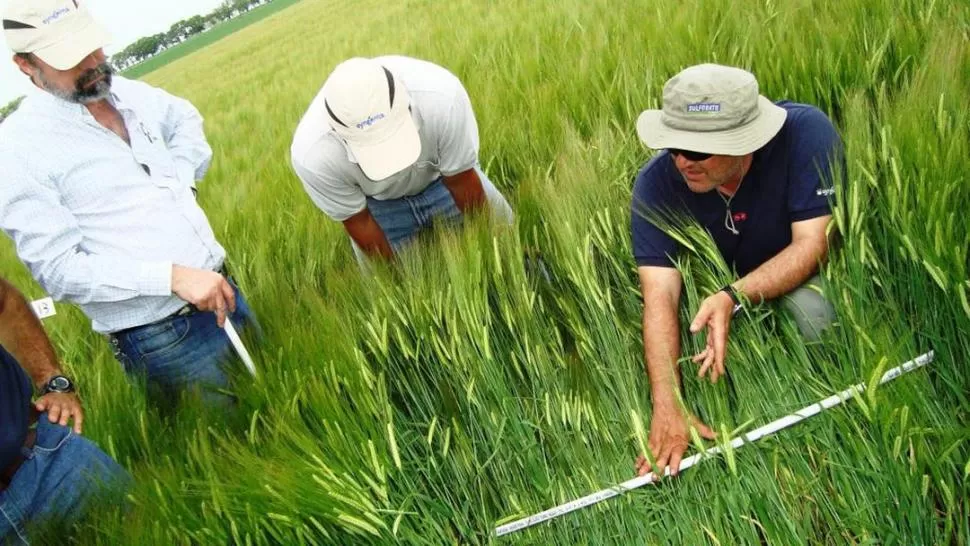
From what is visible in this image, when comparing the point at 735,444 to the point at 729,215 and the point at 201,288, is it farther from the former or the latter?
the point at 201,288

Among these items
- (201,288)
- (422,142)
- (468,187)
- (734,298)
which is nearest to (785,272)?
(734,298)

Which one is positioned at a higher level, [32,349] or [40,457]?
[32,349]

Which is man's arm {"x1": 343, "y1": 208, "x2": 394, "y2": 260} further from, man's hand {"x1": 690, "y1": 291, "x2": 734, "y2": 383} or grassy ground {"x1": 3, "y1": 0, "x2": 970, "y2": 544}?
man's hand {"x1": 690, "y1": 291, "x2": 734, "y2": 383}

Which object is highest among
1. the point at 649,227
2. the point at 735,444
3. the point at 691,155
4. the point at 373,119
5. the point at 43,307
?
the point at 373,119

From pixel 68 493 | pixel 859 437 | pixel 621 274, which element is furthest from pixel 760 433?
pixel 68 493

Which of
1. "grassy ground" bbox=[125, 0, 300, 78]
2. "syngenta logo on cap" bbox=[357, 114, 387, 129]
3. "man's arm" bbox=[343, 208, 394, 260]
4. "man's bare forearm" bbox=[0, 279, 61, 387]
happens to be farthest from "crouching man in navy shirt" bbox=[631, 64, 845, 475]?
"grassy ground" bbox=[125, 0, 300, 78]

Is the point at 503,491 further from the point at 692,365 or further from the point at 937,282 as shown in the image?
the point at 937,282

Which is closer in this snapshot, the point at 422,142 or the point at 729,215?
the point at 729,215

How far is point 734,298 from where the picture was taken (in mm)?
1335

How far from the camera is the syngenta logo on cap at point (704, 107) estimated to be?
151cm

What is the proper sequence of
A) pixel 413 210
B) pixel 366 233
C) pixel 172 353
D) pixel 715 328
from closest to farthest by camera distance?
1. pixel 715 328
2. pixel 172 353
3. pixel 366 233
4. pixel 413 210

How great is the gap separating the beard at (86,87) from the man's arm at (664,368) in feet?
4.62

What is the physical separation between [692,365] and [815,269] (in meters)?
0.34

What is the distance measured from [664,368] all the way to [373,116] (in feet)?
3.26
